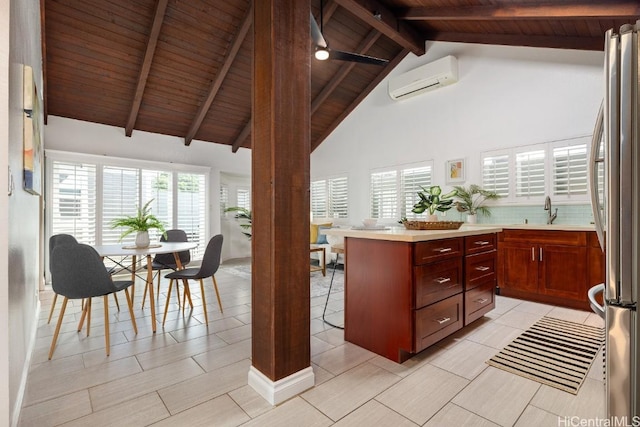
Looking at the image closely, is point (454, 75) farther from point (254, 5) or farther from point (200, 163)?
point (200, 163)

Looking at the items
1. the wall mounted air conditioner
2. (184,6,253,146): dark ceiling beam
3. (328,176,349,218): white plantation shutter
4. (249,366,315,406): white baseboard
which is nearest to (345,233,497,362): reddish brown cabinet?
(249,366,315,406): white baseboard

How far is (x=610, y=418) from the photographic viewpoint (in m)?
0.96

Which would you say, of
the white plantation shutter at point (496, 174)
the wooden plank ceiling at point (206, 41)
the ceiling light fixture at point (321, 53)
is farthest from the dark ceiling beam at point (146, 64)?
the white plantation shutter at point (496, 174)

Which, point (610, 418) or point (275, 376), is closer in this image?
point (610, 418)

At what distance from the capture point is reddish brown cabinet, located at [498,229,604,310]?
10.2 ft

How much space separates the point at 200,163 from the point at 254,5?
492 centimetres

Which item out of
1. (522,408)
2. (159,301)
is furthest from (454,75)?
(159,301)

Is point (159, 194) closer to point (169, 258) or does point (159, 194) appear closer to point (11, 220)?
point (169, 258)

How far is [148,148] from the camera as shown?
18.5 ft

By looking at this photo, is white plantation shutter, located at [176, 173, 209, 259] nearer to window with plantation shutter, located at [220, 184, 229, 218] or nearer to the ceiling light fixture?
window with plantation shutter, located at [220, 184, 229, 218]

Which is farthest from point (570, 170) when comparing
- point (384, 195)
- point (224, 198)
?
point (224, 198)

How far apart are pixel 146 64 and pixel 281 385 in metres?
4.55

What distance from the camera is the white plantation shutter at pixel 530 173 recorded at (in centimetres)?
398

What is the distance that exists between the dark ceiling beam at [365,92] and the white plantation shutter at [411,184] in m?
1.98
